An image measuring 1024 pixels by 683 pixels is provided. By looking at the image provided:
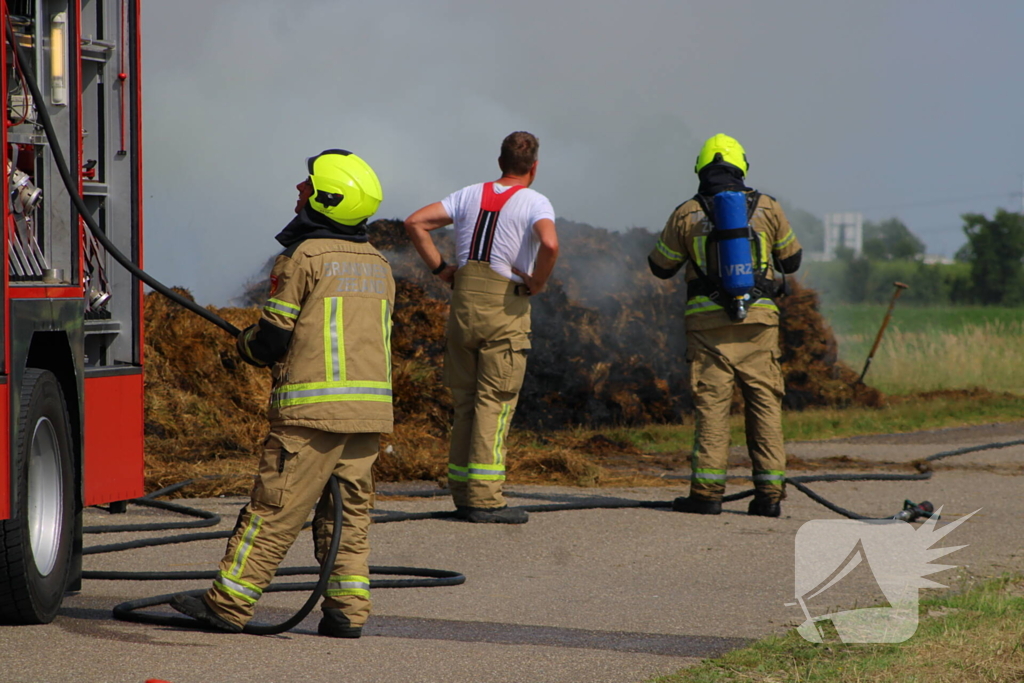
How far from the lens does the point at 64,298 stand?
452cm

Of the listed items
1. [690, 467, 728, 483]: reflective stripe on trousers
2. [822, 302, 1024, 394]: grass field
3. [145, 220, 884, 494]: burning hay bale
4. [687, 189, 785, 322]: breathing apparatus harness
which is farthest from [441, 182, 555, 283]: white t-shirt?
[822, 302, 1024, 394]: grass field

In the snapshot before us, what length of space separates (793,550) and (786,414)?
8.44 meters

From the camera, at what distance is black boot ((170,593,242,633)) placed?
424cm

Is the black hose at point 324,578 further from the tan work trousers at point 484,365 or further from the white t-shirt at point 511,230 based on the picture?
the white t-shirt at point 511,230

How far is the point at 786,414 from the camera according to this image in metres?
14.6

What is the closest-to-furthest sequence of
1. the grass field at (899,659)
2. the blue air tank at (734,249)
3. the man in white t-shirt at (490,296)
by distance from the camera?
the grass field at (899,659) → the man in white t-shirt at (490,296) → the blue air tank at (734,249)

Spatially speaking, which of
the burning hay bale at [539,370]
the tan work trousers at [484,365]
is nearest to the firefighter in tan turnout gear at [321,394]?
the tan work trousers at [484,365]

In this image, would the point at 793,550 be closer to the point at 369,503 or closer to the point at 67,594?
the point at 369,503

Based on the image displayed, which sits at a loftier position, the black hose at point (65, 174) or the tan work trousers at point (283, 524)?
the black hose at point (65, 174)

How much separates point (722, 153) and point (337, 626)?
4119mm

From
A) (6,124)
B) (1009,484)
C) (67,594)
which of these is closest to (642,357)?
(1009,484)

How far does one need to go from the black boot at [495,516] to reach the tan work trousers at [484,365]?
4 cm

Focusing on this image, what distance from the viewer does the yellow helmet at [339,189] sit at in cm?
433

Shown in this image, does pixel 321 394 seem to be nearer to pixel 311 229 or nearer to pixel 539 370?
pixel 311 229
